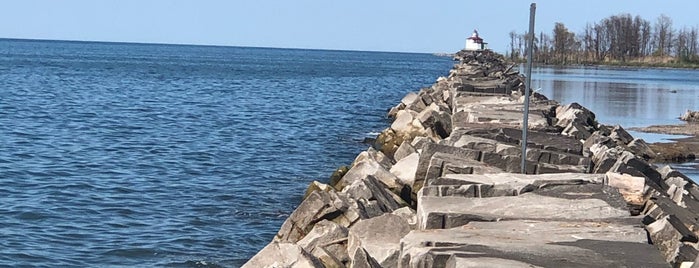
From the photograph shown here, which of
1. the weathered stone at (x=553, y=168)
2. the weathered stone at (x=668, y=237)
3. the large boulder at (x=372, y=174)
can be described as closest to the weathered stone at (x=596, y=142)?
the weathered stone at (x=553, y=168)

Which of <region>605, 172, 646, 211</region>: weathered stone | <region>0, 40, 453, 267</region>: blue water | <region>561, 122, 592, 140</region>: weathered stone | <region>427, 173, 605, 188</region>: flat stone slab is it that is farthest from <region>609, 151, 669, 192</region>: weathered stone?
<region>0, 40, 453, 267</region>: blue water

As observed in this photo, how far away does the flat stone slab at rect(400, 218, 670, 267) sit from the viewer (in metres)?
5.64

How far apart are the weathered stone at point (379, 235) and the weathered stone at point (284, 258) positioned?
0.39 meters

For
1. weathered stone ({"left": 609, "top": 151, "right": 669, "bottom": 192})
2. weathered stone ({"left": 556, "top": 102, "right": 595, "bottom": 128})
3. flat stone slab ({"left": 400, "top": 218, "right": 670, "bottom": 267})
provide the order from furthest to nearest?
weathered stone ({"left": 556, "top": 102, "right": 595, "bottom": 128}), weathered stone ({"left": 609, "top": 151, "right": 669, "bottom": 192}), flat stone slab ({"left": 400, "top": 218, "right": 670, "bottom": 267})

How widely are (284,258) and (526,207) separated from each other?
1.76 meters

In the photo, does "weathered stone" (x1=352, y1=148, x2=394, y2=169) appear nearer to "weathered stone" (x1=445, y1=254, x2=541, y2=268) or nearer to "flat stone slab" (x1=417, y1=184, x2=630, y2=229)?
"flat stone slab" (x1=417, y1=184, x2=630, y2=229)

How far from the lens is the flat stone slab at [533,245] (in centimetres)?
564

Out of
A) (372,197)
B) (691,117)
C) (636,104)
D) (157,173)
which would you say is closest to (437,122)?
(157,173)

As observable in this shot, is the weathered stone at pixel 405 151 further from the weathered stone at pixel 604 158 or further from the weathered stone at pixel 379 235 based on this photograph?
the weathered stone at pixel 379 235

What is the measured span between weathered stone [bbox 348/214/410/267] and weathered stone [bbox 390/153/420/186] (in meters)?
2.79

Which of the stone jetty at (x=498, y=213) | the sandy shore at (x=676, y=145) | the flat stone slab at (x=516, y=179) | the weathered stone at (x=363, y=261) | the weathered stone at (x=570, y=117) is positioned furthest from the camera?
the sandy shore at (x=676, y=145)

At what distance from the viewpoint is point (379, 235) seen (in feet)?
23.5

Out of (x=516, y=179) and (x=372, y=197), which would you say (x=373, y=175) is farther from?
(x=516, y=179)

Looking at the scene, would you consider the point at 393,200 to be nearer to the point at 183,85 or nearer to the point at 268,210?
the point at 268,210
